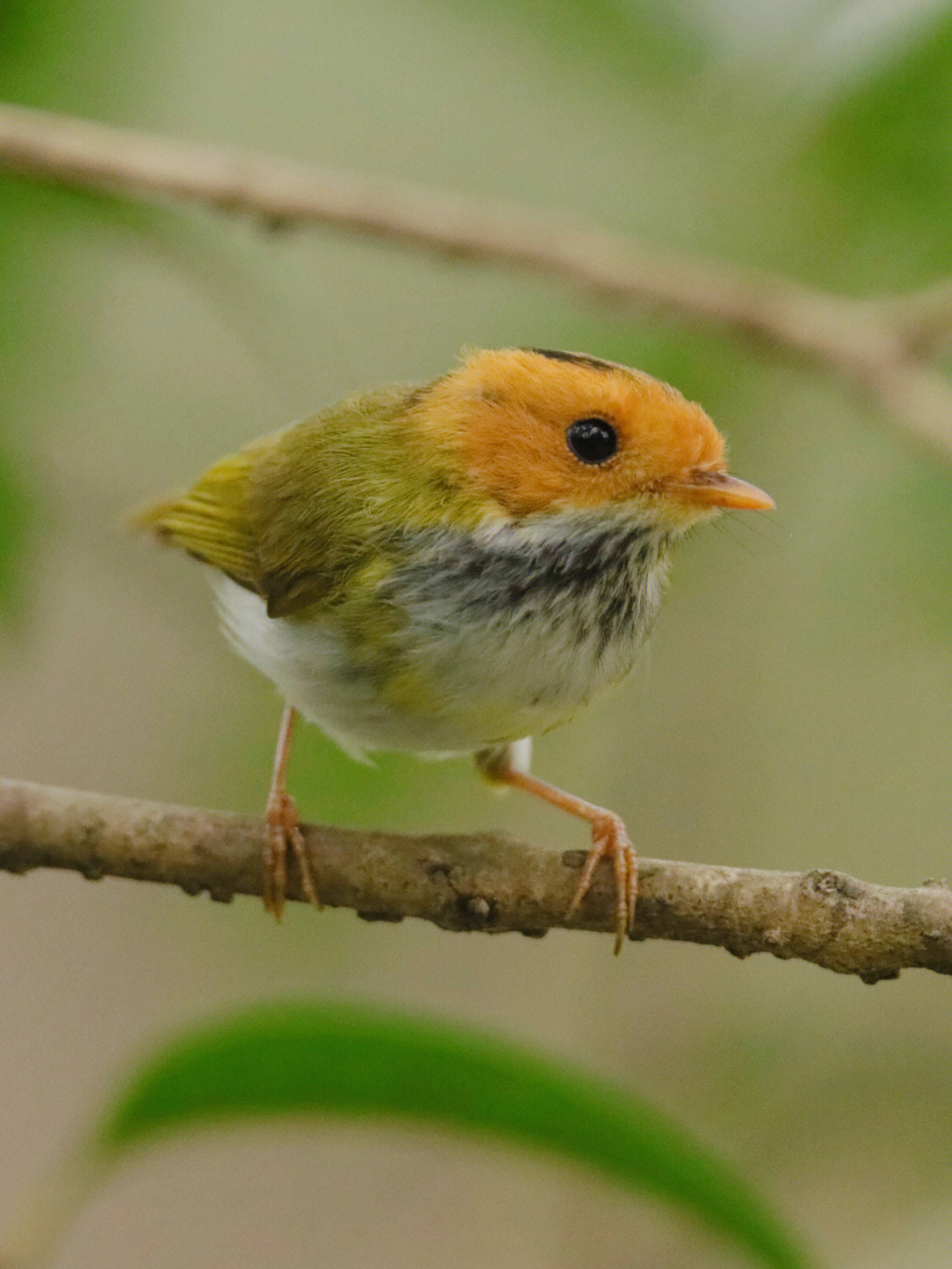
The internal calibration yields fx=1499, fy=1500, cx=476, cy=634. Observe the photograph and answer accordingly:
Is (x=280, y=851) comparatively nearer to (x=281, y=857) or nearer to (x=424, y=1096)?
(x=281, y=857)

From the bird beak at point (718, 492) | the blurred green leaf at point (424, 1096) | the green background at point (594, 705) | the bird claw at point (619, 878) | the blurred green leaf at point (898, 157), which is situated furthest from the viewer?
the green background at point (594, 705)

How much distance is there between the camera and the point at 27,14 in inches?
112

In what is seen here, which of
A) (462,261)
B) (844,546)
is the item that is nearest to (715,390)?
(844,546)

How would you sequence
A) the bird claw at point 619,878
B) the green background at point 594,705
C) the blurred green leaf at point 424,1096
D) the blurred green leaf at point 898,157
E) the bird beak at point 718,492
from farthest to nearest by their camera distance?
the green background at point 594,705
the blurred green leaf at point 898,157
the bird beak at point 718,492
the bird claw at point 619,878
the blurred green leaf at point 424,1096

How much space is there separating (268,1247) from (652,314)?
3471mm

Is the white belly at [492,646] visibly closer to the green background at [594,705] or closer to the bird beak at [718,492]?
the bird beak at [718,492]

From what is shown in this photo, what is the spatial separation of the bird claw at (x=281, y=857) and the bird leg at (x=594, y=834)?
469mm

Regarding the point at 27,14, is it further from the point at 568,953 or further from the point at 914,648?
the point at 568,953

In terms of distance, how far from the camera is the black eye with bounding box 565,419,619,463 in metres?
2.51

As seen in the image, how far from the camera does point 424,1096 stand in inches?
84.3

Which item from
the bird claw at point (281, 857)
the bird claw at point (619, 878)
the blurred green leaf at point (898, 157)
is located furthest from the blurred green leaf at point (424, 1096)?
the blurred green leaf at point (898, 157)

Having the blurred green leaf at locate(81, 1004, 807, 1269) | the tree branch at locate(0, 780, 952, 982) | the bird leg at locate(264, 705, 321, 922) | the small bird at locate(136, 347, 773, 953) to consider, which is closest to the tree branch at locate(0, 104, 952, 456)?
the small bird at locate(136, 347, 773, 953)

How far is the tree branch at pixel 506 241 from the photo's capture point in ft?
8.32

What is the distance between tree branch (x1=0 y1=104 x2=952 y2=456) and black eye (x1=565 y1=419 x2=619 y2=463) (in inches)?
12.3
